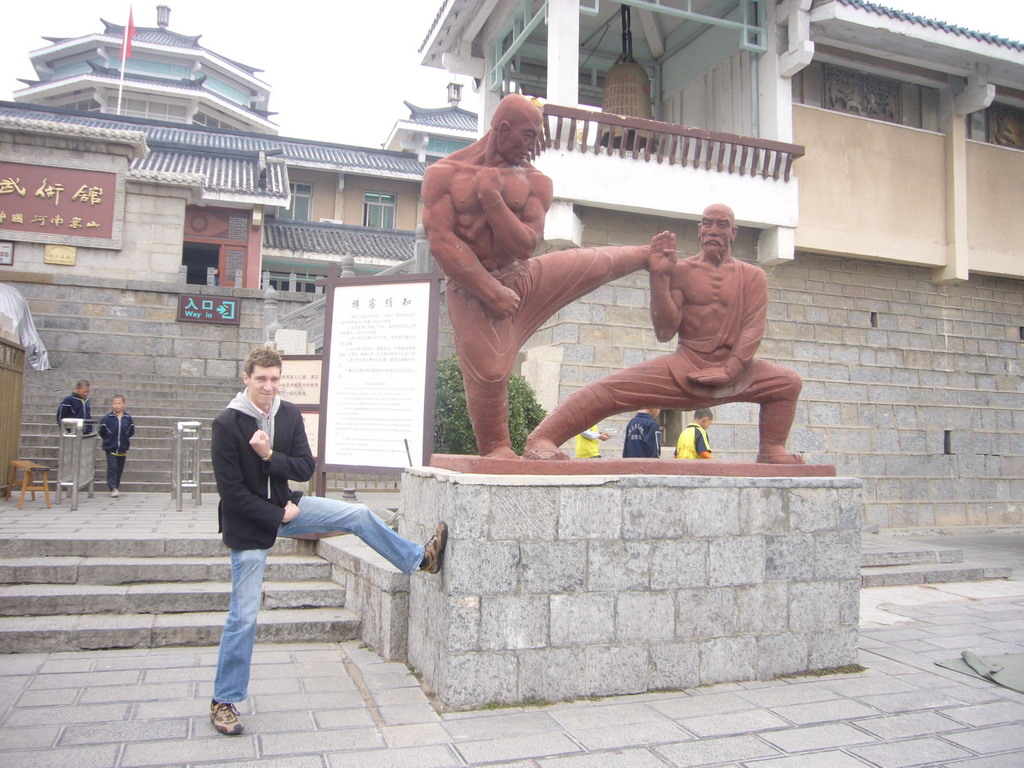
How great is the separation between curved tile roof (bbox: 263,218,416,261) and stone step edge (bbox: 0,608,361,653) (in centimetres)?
1745

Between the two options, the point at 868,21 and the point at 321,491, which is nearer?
the point at 321,491

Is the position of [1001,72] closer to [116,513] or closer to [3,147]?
[116,513]

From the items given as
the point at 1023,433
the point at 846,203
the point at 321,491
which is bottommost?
the point at 321,491

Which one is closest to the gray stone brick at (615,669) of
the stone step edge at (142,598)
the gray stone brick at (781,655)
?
the gray stone brick at (781,655)

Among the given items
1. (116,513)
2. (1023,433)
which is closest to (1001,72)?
(1023,433)

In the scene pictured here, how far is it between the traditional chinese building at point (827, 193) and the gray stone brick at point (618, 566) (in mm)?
5254

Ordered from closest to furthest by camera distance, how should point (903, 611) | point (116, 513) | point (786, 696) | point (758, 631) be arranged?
point (786, 696)
point (758, 631)
point (903, 611)
point (116, 513)

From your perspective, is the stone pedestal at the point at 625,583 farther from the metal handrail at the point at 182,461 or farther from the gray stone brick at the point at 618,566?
the metal handrail at the point at 182,461

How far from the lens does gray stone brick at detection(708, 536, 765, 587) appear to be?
393 centimetres

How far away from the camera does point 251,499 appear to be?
310cm

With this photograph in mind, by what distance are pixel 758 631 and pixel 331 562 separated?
9.22 feet

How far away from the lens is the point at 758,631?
4.01 m

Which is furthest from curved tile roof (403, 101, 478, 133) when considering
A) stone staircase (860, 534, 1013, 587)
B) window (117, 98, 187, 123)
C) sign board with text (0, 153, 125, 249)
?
stone staircase (860, 534, 1013, 587)

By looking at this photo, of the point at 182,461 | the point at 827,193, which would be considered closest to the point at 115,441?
the point at 182,461
